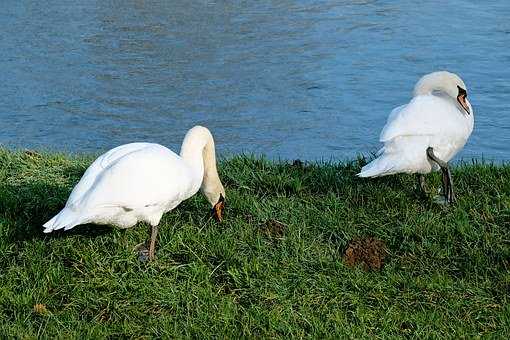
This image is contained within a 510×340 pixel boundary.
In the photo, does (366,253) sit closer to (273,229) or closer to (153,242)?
(273,229)

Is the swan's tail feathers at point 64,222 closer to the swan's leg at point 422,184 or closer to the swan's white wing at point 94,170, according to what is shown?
the swan's white wing at point 94,170

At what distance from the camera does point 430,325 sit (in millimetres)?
4223

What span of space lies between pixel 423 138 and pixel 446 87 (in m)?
0.63

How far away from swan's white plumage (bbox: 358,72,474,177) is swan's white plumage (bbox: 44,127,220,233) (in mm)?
1042

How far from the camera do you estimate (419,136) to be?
17.9 feet

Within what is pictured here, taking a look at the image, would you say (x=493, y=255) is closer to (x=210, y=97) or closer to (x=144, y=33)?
(x=210, y=97)

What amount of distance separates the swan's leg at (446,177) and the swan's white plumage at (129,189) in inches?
52.5

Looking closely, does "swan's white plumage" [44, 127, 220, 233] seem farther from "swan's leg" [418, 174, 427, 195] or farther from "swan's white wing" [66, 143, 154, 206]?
"swan's leg" [418, 174, 427, 195]

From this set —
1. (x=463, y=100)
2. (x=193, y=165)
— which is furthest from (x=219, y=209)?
(x=463, y=100)

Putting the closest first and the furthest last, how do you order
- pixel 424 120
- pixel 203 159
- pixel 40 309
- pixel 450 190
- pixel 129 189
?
1. pixel 40 309
2. pixel 129 189
3. pixel 203 159
4. pixel 450 190
5. pixel 424 120

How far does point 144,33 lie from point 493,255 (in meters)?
6.59

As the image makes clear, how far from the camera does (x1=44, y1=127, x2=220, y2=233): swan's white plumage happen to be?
14.8ft

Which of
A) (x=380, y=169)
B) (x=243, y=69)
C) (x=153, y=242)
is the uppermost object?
(x=380, y=169)

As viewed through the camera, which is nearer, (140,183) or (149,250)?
(140,183)
